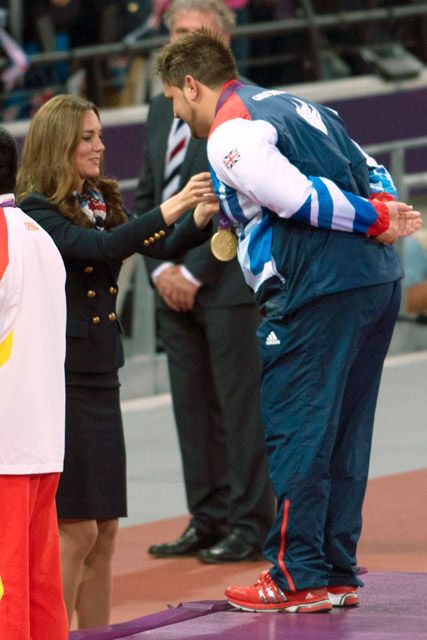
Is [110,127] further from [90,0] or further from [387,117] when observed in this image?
[387,117]

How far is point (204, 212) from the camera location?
555 centimetres

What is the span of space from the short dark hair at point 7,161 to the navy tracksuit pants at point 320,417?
113cm

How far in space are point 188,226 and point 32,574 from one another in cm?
156

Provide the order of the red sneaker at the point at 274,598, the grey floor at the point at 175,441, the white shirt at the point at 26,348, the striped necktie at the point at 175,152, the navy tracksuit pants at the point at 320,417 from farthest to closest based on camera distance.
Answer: the grey floor at the point at 175,441
the striped necktie at the point at 175,152
the red sneaker at the point at 274,598
the navy tracksuit pants at the point at 320,417
the white shirt at the point at 26,348

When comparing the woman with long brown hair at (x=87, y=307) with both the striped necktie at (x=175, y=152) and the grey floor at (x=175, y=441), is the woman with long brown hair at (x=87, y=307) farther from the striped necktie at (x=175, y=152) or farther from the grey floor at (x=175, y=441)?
the grey floor at (x=175, y=441)

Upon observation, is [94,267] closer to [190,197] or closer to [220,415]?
[190,197]

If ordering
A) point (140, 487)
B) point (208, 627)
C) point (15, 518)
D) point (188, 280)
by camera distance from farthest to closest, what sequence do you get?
1. point (140, 487)
2. point (188, 280)
3. point (208, 627)
4. point (15, 518)

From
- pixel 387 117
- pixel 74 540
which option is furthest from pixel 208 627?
pixel 387 117

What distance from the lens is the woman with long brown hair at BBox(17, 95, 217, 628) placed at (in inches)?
212

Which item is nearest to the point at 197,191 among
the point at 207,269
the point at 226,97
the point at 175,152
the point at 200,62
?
the point at 226,97

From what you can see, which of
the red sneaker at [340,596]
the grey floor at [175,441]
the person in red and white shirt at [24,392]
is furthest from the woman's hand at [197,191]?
the grey floor at [175,441]

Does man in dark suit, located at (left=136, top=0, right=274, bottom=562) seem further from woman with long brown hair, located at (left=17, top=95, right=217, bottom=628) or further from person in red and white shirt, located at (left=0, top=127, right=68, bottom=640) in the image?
person in red and white shirt, located at (left=0, top=127, right=68, bottom=640)

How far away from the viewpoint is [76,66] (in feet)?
42.2

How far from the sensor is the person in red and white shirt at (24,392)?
4402 mm
